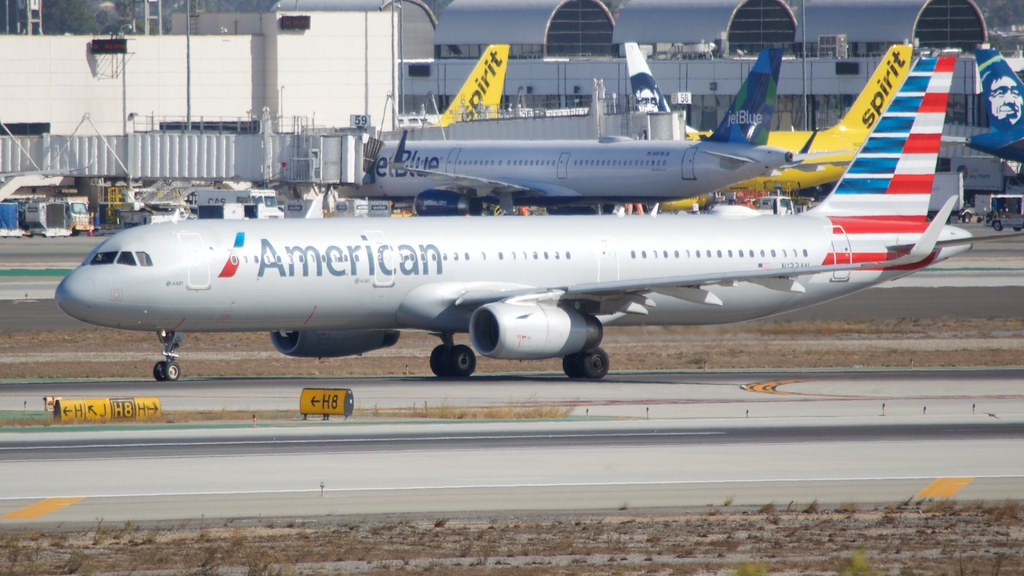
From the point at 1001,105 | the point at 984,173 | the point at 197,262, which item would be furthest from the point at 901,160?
the point at 984,173

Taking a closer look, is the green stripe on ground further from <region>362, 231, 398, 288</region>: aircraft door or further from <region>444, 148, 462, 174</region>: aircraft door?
<region>362, 231, 398, 288</region>: aircraft door

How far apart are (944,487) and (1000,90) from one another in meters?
79.2

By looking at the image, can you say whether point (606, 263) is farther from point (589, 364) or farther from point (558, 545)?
point (558, 545)

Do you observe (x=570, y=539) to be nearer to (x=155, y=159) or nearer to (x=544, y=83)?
(x=155, y=159)

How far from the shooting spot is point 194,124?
408ft

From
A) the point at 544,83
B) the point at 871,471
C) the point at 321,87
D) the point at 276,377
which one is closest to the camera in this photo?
the point at 871,471

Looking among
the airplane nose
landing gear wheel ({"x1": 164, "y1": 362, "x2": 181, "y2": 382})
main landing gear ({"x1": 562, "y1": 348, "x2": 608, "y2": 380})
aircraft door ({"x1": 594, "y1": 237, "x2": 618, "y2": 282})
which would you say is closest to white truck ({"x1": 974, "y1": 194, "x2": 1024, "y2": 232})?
aircraft door ({"x1": 594, "y1": 237, "x2": 618, "y2": 282})

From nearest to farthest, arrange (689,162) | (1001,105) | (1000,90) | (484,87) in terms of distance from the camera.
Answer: (689,162) → (1000,90) → (1001,105) → (484,87)

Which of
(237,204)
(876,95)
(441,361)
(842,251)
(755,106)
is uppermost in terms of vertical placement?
(876,95)

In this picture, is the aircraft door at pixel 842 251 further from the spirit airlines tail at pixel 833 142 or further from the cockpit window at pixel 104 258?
the spirit airlines tail at pixel 833 142

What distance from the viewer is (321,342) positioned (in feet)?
125

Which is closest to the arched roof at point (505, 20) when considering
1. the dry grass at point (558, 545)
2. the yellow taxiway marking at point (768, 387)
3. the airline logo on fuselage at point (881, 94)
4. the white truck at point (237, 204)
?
the airline logo on fuselage at point (881, 94)

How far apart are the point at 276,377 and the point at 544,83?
116986mm

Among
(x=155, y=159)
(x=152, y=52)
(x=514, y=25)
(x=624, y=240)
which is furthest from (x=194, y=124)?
(x=624, y=240)
